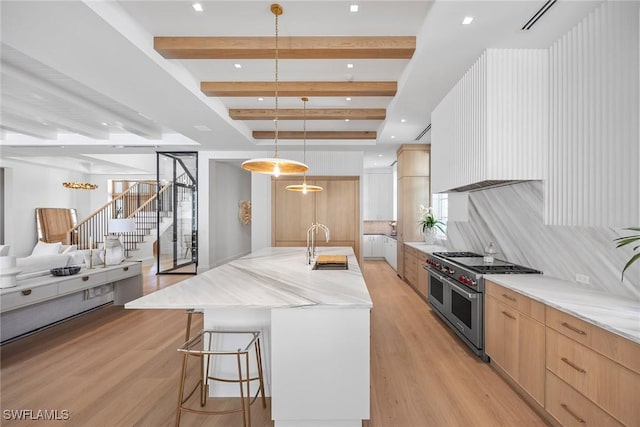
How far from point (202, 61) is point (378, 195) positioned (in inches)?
264

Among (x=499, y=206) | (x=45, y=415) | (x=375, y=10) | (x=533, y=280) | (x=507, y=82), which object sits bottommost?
(x=45, y=415)

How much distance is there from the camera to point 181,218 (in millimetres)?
7230

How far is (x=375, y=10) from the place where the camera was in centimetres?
243

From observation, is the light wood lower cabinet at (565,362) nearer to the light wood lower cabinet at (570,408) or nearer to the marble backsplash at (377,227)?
the light wood lower cabinet at (570,408)

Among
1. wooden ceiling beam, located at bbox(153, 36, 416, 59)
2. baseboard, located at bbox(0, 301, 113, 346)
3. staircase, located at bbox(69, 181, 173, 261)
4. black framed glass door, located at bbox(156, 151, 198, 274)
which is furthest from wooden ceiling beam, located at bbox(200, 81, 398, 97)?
staircase, located at bbox(69, 181, 173, 261)

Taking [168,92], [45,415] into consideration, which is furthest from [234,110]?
[45,415]

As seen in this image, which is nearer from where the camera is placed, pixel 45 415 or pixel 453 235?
pixel 45 415

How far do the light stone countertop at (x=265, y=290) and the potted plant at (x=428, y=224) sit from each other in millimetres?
3091

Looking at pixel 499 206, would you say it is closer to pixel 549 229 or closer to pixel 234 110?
pixel 549 229

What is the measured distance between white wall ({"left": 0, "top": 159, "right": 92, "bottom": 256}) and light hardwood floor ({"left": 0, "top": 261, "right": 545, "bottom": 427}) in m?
6.37

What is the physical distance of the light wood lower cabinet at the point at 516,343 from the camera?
6.73ft

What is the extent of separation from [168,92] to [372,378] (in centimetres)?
369

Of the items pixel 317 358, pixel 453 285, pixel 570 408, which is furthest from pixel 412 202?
pixel 317 358

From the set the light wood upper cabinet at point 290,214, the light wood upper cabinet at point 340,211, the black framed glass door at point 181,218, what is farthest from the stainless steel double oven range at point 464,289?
the black framed glass door at point 181,218
